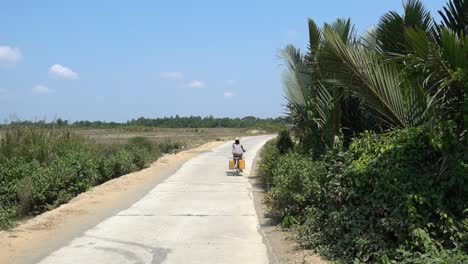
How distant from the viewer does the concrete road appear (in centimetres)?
817

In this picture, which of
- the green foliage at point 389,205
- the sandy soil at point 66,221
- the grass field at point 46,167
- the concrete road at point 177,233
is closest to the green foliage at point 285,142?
the concrete road at point 177,233

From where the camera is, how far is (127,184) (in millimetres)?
18453

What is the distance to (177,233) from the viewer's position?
391 inches

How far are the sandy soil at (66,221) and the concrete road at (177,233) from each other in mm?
326

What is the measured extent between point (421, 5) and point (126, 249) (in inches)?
263

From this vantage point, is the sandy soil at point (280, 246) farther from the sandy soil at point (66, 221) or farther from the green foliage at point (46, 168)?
the green foliage at point (46, 168)

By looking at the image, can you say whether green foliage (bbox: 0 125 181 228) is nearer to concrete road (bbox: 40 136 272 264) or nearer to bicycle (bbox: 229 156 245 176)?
concrete road (bbox: 40 136 272 264)

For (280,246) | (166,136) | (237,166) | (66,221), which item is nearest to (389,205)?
(280,246)

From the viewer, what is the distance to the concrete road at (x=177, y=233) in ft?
26.8

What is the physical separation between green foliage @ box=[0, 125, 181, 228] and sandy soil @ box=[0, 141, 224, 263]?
24.6 inches

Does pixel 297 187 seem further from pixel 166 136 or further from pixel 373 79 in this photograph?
pixel 166 136

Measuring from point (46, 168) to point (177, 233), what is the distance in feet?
26.1

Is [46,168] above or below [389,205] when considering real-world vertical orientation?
below

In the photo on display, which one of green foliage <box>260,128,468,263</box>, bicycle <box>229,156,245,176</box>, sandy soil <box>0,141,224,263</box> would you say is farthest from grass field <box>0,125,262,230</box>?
green foliage <box>260,128,468,263</box>
